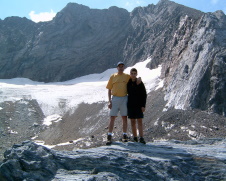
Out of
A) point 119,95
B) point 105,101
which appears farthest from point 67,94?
point 119,95

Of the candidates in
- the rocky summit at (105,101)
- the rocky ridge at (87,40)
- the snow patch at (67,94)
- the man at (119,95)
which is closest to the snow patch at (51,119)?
the rocky summit at (105,101)

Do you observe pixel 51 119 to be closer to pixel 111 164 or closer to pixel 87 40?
pixel 111 164

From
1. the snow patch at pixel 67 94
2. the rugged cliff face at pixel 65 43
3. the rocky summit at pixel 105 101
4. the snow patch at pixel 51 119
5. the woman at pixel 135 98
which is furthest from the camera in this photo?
the rugged cliff face at pixel 65 43

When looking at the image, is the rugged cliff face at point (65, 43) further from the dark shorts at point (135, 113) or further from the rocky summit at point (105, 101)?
the dark shorts at point (135, 113)

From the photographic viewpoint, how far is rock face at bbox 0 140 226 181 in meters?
6.43

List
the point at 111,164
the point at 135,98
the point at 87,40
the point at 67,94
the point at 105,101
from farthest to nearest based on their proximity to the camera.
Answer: the point at 87,40 < the point at 67,94 < the point at 105,101 < the point at 135,98 < the point at 111,164

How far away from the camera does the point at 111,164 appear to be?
730cm

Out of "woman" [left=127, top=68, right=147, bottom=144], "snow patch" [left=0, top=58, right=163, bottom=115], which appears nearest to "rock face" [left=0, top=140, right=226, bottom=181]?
"woman" [left=127, top=68, right=147, bottom=144]

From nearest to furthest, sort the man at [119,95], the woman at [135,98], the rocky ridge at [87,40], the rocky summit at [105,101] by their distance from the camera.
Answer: the rocky summit at [105,101] → the woman at [135,98] → the man at [119,95] → the rocky ridge at [87,40]

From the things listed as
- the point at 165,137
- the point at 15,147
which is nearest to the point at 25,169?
the point at 15,147

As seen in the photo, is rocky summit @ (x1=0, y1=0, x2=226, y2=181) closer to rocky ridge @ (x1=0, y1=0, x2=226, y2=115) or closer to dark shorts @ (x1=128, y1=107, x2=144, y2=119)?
rocky ridge @ (x1=0, y1=0, x2=226, y2=115)

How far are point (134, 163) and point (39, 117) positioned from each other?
2725cm

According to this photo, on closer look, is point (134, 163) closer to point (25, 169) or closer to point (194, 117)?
point (25, 169)

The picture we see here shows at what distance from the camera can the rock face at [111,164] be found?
21.1 feet
